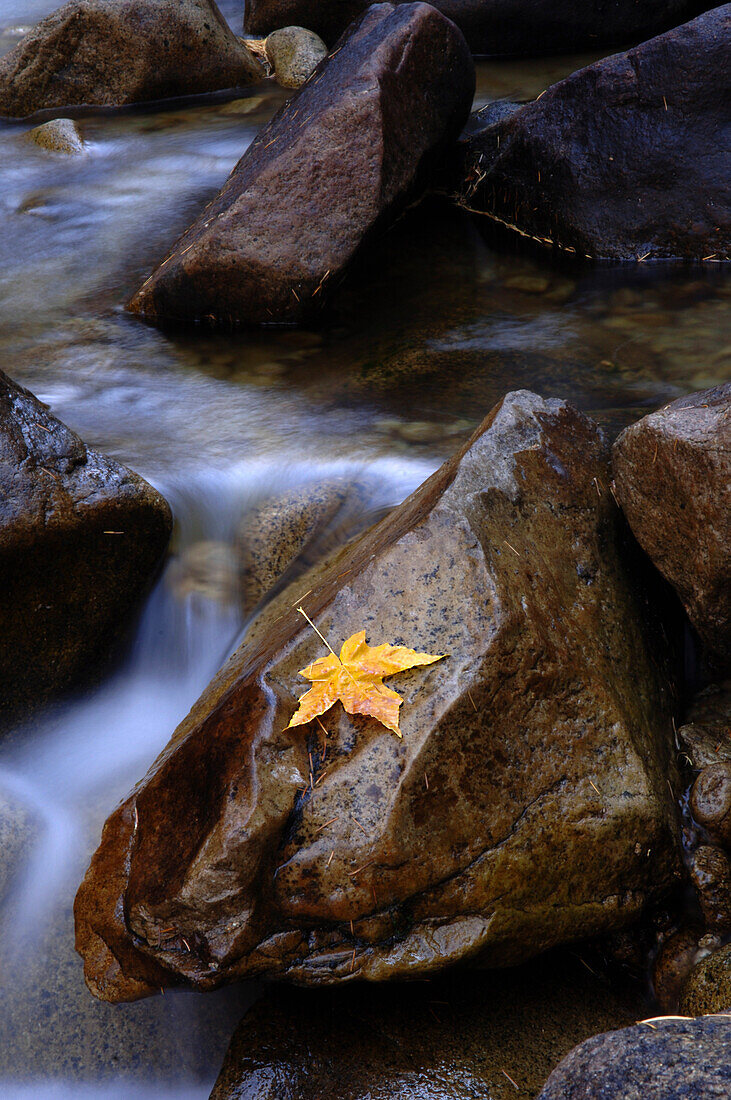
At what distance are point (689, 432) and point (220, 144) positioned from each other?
740 centimetres

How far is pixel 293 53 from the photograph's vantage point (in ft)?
34.3

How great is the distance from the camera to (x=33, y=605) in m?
3.39

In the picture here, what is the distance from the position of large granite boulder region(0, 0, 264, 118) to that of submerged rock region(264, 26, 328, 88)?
78cm

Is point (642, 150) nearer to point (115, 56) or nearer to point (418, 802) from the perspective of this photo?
point (418, 802)

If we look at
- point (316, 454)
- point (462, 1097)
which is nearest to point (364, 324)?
point (316, 454)

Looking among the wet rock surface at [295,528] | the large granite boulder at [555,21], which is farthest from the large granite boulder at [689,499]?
the large granite boulder at [555,21]

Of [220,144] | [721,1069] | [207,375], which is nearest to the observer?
[721,1069]

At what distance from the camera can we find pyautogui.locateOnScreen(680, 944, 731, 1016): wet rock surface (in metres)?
2.26

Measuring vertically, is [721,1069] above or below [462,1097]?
above

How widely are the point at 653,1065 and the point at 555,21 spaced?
1156 centimetres

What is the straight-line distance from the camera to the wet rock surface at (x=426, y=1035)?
7.41 ft

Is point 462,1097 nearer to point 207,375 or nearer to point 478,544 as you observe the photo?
point 478,544

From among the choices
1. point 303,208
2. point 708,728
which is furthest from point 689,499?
point 303,208

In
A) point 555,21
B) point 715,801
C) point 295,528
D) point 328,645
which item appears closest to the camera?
point 328,645
